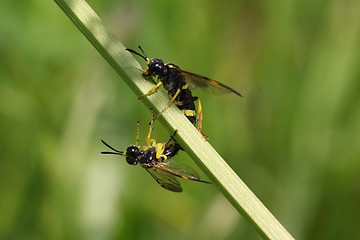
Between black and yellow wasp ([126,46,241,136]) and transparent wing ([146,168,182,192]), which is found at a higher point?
black and yellow wasp ([126,46,241,136])

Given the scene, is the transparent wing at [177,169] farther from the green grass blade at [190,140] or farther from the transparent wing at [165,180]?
the green grass blade at [190,140]

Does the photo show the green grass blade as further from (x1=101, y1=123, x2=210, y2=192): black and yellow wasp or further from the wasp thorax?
(x1=101, y1=123, x2=210, y2=192): black and yellow wasp

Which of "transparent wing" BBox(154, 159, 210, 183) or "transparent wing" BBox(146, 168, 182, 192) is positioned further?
"transparent wing" BBox(146, 168, 182, 192)

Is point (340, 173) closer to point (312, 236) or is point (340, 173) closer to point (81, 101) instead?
point (312, 236)

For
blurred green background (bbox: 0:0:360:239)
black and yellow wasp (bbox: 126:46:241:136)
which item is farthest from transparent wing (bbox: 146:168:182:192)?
blurred green background (bbox: 0:0:360:239)

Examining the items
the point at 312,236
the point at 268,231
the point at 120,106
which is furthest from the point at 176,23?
the point at 268,231

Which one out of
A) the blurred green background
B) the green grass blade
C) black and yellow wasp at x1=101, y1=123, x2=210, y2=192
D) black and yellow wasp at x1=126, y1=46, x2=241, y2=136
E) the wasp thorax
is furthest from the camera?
the blurred green background

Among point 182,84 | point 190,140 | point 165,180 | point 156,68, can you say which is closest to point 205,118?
point 165,180
